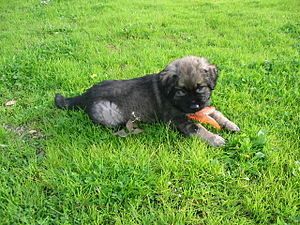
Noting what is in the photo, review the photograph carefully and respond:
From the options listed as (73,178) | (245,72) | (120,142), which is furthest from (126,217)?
(245,72)

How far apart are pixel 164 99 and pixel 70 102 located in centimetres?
159

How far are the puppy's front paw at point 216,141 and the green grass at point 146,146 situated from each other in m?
0.10

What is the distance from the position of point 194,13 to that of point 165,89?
741 cm

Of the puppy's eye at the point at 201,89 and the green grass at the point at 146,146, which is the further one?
the puppy's eye at the point at 201,89

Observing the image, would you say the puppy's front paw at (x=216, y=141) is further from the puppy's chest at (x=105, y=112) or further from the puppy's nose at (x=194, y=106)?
the puppy's chest at (x=105, y=112)

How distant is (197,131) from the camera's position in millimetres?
3510

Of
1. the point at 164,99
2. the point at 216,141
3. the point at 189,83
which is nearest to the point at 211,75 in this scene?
A: the point at 189,83

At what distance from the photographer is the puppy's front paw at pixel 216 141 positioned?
11.0 feet

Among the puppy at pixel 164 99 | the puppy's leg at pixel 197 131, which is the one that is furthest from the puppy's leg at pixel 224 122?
the puppy's leg at pixel 197 131

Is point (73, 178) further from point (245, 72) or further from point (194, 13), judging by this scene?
point (194, 13)

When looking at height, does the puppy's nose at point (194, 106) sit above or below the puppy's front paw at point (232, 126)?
above

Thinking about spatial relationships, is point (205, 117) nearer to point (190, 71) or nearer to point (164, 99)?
point (164, 99)

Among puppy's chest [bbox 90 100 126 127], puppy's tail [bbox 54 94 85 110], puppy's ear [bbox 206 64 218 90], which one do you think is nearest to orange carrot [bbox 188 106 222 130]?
puppy's ear [bbox 206 64 218 90]

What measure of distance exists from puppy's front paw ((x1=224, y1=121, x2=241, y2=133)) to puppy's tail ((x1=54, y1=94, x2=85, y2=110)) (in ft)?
7.34
